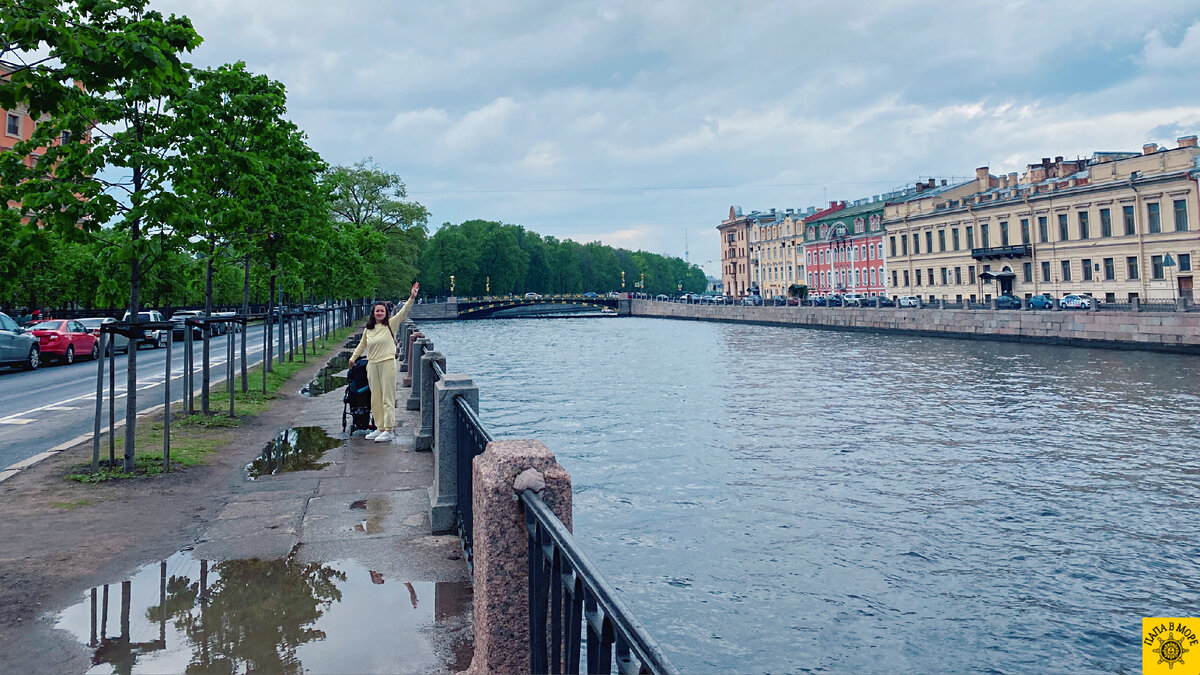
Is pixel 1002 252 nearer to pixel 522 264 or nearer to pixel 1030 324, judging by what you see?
pixel 1030 324

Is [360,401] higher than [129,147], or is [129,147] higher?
[129,147]

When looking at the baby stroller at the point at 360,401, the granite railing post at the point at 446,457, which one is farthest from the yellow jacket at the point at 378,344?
the granite railing post at the point at 446,457

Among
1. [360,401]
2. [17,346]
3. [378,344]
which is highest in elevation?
[17,346]

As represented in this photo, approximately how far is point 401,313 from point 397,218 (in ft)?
228

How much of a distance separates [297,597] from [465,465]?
4.54 ft

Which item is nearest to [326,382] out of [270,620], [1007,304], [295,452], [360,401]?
[360,401]

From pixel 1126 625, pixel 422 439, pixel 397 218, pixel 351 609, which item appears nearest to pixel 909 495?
pixel 1126 625

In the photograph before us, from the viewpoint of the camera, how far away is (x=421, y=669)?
4.20 metres

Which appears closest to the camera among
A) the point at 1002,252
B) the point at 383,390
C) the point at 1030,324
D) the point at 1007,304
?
the point at 383,390

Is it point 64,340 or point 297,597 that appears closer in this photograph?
point 297,597

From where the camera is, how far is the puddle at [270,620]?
14.1 feet

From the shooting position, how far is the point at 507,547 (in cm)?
370

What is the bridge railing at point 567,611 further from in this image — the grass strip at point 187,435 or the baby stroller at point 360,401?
the baby stroller at point 360,401

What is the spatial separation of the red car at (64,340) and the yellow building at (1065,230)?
5148cm
